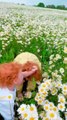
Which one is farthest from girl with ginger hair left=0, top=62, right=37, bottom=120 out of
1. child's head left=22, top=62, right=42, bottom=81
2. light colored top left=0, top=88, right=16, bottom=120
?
child's head left=22, top=62, right=42, bottom=81

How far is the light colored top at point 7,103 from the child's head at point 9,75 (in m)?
0.06

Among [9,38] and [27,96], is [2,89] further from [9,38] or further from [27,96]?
[9,38]

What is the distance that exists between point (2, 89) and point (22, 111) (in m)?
0.69

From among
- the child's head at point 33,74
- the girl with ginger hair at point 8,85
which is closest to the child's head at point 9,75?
the girl with ginger hair at point 8,85

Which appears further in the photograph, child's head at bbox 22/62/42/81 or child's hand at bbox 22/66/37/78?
child's head at bbox 22/62/42/81

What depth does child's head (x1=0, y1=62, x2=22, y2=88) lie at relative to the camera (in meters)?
3.99

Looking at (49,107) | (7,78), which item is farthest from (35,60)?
(49,107)

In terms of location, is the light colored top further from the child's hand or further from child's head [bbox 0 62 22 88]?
the child's hand

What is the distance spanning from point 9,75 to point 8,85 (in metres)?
0.09

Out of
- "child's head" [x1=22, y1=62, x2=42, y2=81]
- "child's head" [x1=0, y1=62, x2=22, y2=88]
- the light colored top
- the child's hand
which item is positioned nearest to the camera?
the light colored top

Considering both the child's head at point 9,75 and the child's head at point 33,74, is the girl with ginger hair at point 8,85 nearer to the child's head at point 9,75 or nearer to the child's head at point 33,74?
the child's head at point 9,75

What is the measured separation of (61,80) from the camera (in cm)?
432

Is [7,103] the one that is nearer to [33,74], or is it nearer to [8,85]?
[8,85]

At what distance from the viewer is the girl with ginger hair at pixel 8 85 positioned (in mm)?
3875
